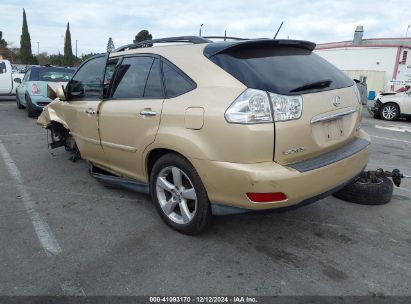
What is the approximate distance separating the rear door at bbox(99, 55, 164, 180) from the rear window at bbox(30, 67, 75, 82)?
328 inches

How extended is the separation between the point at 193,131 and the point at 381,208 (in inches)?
98.3

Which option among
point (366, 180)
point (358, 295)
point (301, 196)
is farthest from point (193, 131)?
point (366, 180)

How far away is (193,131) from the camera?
299 centimetres

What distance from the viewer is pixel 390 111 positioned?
46.1 ft

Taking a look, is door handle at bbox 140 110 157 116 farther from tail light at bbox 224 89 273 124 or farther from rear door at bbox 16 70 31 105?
rear door at bbox 16 70 31 105

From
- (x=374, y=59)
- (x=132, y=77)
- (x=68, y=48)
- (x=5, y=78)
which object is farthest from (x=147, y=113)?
(x=68, y=48)

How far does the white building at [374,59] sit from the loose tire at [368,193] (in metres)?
27.1

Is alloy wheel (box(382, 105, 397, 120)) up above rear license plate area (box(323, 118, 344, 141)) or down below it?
below

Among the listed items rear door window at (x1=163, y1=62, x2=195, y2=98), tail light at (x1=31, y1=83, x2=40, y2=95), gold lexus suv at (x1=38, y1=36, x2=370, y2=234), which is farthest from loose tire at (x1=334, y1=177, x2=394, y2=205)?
tail light at (x1=31, y1=83, x2=40, y2=95)

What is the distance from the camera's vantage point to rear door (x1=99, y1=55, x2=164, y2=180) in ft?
11.4

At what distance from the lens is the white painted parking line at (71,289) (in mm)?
2607

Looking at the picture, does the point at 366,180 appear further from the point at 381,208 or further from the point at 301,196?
the point at 301,196

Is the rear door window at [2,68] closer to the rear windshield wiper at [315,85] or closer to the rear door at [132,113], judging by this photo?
the rear door at [132,113]

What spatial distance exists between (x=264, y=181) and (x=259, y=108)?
53cm
